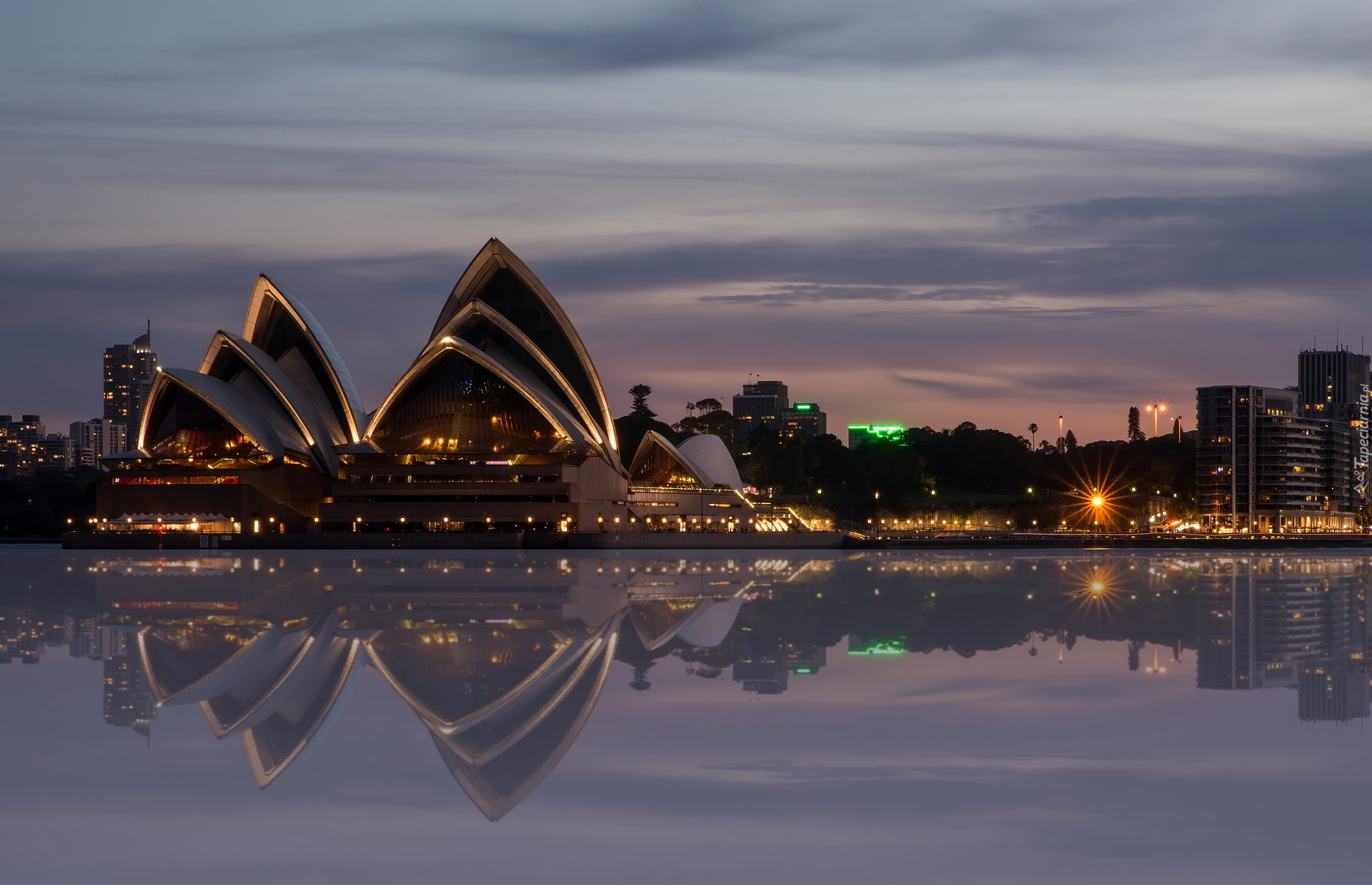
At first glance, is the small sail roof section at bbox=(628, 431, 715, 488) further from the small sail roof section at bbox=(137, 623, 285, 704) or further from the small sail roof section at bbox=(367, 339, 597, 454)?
the small sail roof section at bbox=(137, 623, 285, 704)

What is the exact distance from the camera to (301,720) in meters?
12.0

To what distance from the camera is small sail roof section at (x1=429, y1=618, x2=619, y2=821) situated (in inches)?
364

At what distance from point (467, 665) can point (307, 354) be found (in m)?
72.4

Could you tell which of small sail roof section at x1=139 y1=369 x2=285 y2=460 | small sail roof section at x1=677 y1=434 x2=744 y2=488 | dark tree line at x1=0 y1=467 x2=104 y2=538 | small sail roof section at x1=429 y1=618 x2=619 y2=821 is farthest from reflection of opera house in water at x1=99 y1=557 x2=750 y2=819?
dark tree line at x1=0 y1=467 x2=104 y2=538

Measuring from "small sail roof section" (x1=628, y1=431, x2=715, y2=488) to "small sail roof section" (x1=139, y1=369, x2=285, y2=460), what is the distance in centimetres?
2657

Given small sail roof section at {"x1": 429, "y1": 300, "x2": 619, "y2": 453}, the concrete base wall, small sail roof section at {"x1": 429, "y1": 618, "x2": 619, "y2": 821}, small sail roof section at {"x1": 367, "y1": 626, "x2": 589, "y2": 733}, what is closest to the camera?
small sail roof section at {"x1": 429, "y1": 618, "x2": 619, "y2": 821}

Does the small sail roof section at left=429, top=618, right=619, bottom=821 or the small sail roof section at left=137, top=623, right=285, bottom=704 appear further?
the small sail roof section at left=137, top=623, right=285, bottom=704

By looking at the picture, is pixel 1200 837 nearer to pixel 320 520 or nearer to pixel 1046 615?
pixel 1046 615

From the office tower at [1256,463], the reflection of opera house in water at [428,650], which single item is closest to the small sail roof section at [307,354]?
the reflection of opera house in water at [428,650]

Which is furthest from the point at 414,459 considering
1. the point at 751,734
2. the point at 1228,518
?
the point at 1228,518

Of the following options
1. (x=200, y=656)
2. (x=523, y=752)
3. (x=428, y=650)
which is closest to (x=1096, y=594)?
(x=428, y=650)

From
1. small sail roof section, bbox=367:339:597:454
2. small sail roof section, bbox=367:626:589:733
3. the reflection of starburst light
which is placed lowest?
small sail roof section, bbox=367:626:589:733

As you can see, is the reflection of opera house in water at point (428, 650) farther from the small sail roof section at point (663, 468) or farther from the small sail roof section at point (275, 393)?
the small sail roof section at point (663, 468)

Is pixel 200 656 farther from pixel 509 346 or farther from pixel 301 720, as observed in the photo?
pixel 509 346
